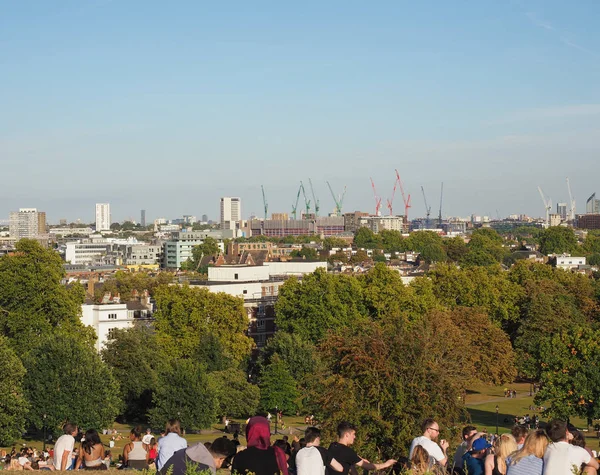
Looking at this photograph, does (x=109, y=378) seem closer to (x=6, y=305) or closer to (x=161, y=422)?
(x=161, y=422)

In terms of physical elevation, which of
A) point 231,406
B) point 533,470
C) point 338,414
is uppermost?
point 533,470

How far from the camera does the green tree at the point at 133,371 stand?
200ft

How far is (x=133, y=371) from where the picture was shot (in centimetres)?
6172

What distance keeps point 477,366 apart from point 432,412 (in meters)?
37.3

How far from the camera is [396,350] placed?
3812cm

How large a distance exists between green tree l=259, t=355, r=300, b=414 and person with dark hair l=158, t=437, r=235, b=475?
4894 centimetres

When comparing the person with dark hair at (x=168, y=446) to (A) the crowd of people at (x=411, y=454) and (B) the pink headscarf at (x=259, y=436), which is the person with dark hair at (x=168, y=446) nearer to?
(A) the crowd of people at (x=411, y=454)

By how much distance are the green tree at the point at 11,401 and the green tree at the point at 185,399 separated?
7.93 metres

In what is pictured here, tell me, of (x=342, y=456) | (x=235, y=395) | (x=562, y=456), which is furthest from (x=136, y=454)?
(x=235, y=395)

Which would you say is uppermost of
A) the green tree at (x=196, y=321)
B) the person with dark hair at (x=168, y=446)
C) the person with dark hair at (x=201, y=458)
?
the person with dark hair at (x=201, y=458)

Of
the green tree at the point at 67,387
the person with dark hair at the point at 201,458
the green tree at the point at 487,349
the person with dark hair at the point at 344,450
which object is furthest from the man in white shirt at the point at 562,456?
the green tree at the point at 487,349

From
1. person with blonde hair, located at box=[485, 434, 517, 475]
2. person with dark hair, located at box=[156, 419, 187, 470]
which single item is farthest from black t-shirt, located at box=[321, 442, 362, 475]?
person with dark hair, located at box=[156, 419, 187, 470]

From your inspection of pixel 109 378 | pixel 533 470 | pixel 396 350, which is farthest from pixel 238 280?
pixel 533 470

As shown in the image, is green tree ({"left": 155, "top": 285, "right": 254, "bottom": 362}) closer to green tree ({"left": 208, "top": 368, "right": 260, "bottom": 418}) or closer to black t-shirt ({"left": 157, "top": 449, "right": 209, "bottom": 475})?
green tree ({"left": 208, "top": 368, "right": 260, "bottom": 418})
